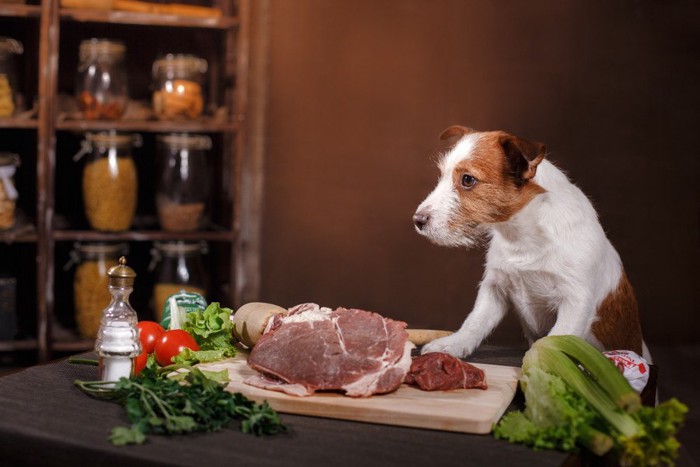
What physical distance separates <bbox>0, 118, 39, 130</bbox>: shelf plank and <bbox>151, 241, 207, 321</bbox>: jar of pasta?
1.94ft

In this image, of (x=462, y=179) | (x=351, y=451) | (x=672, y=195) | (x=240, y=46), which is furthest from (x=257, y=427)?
(x=672, y=195)

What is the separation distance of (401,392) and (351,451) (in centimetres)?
26

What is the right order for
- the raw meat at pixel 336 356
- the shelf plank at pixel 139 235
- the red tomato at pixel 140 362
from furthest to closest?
the shelf plank at pixel 139 235
the red tomato at pixel 140 362
the raw meat at pixel 336 356

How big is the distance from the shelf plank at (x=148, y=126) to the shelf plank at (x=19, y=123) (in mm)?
80

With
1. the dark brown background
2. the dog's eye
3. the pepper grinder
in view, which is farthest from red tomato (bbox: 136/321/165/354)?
the dark brown background

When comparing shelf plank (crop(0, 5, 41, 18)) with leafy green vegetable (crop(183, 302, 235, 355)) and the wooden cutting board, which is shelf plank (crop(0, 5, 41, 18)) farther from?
the wooden cutting board

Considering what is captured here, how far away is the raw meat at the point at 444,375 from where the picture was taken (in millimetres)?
1579

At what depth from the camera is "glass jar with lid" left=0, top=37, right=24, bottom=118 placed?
318 centimetres

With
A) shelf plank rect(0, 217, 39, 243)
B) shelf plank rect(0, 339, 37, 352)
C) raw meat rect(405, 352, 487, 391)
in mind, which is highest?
raw meat rect(405, 352, 487, 391)

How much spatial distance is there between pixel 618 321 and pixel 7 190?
220 cm

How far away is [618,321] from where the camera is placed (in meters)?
1.83

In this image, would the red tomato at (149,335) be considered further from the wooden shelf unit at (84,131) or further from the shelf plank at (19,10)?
the shelf plank at (19,10)

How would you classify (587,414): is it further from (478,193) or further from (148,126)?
(148,126)

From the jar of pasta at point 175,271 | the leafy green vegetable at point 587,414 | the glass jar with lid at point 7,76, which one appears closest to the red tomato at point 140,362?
the leafy green vegetable at point 587,414
